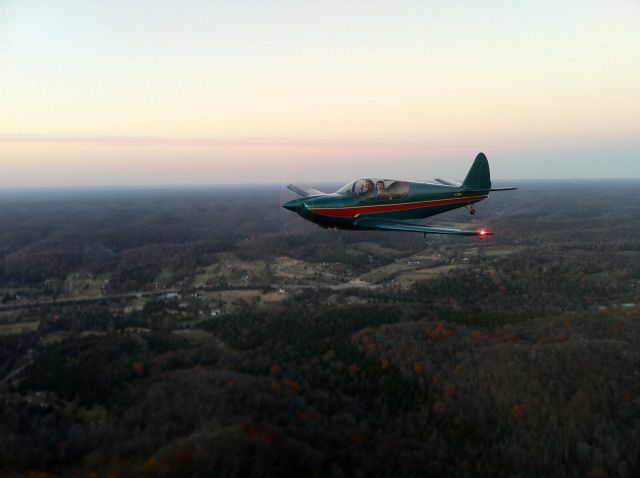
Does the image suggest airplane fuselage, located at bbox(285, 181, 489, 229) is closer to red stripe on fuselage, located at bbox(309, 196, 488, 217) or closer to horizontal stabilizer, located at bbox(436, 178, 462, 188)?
red stripe on fuselage, located at bbox(309, 196, 488, 217)

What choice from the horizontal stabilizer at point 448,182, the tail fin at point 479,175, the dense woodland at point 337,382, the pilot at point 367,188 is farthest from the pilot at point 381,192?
the dense woodland at point 337,382

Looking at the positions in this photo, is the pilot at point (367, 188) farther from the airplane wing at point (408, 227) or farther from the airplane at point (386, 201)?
the airplane wing at point (408, 227)

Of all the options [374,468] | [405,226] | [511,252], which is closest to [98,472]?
[374,468]

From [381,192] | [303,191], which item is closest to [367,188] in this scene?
[381,192]

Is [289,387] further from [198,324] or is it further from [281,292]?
[281,292]

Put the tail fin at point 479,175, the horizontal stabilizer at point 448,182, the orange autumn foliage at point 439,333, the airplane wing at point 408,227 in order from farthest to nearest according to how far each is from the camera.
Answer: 1. the orange autumn foliage at point 439,333
2. the tail fin at point 479,175
3. the horizontal stabilizer at point 448,182
4. the airplane wing at point 408,227

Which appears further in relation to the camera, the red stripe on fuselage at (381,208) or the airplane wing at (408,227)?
the red stripe on fuselage at (381,208)

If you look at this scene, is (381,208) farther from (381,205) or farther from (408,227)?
(408,227)

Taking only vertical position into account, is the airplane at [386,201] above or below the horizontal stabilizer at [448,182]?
below
